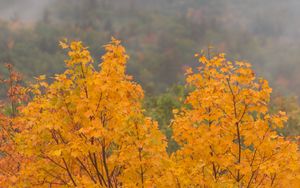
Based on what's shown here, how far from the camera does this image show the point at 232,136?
32.2 feet

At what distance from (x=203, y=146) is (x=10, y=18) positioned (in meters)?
202

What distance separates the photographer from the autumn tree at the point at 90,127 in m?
8.59

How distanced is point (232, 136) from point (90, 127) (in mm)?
3424

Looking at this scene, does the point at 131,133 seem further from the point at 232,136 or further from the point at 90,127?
the point at 232,136

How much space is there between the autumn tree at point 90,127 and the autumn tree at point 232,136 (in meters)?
0.88

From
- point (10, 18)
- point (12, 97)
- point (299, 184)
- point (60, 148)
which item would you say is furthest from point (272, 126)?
point (10, 18)

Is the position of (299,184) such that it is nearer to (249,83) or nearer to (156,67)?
(249,83)

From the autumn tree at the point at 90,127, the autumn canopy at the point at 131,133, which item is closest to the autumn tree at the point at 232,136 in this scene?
the autumn canopy at the point at 131,133

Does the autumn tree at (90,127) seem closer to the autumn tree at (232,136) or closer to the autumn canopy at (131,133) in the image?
the autumn canopy at (131,133)

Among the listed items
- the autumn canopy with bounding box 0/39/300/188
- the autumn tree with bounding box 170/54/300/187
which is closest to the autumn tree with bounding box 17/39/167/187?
the autumn canopy with bounding box 0/39/300/188

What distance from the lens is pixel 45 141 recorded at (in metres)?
9.23

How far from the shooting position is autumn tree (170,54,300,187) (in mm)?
9305

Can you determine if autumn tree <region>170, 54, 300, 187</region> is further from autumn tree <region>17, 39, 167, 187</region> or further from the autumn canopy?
autumn tree <region>17, 39, 167, 187</region>

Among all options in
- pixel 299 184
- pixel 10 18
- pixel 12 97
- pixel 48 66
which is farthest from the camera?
pixel 10 18
